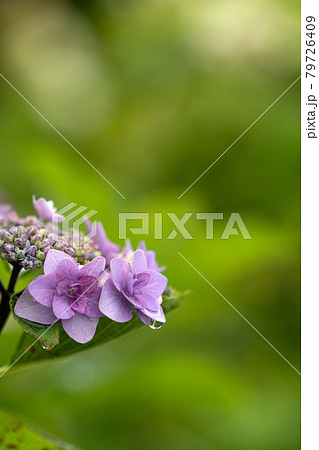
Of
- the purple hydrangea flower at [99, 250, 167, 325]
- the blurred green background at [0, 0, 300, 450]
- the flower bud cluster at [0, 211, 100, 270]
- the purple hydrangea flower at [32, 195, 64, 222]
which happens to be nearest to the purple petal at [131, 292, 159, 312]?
the purple hydrangea flower at [99, 250, 167, 325]

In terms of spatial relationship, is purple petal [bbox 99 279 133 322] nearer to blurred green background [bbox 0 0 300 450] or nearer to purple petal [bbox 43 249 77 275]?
purple petal [bbox 43 249 77 275]

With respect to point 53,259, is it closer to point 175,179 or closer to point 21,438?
point 21,438

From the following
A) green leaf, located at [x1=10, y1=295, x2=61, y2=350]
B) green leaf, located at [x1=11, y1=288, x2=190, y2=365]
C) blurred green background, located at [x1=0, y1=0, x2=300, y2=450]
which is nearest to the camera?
green leaf, located at [x1=10, y1=295, x2=61, y2=350]

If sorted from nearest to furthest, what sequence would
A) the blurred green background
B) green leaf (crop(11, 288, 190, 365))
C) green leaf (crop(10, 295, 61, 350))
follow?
green leaf (crop(10, 295, 61, 350)) → green leaf (crop(11, 288, 190, 365)) → the blurred green background

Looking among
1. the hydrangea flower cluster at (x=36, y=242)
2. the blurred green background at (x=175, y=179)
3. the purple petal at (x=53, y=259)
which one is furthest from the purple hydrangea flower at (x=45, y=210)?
the blurred green background at (x=175, y=179)
